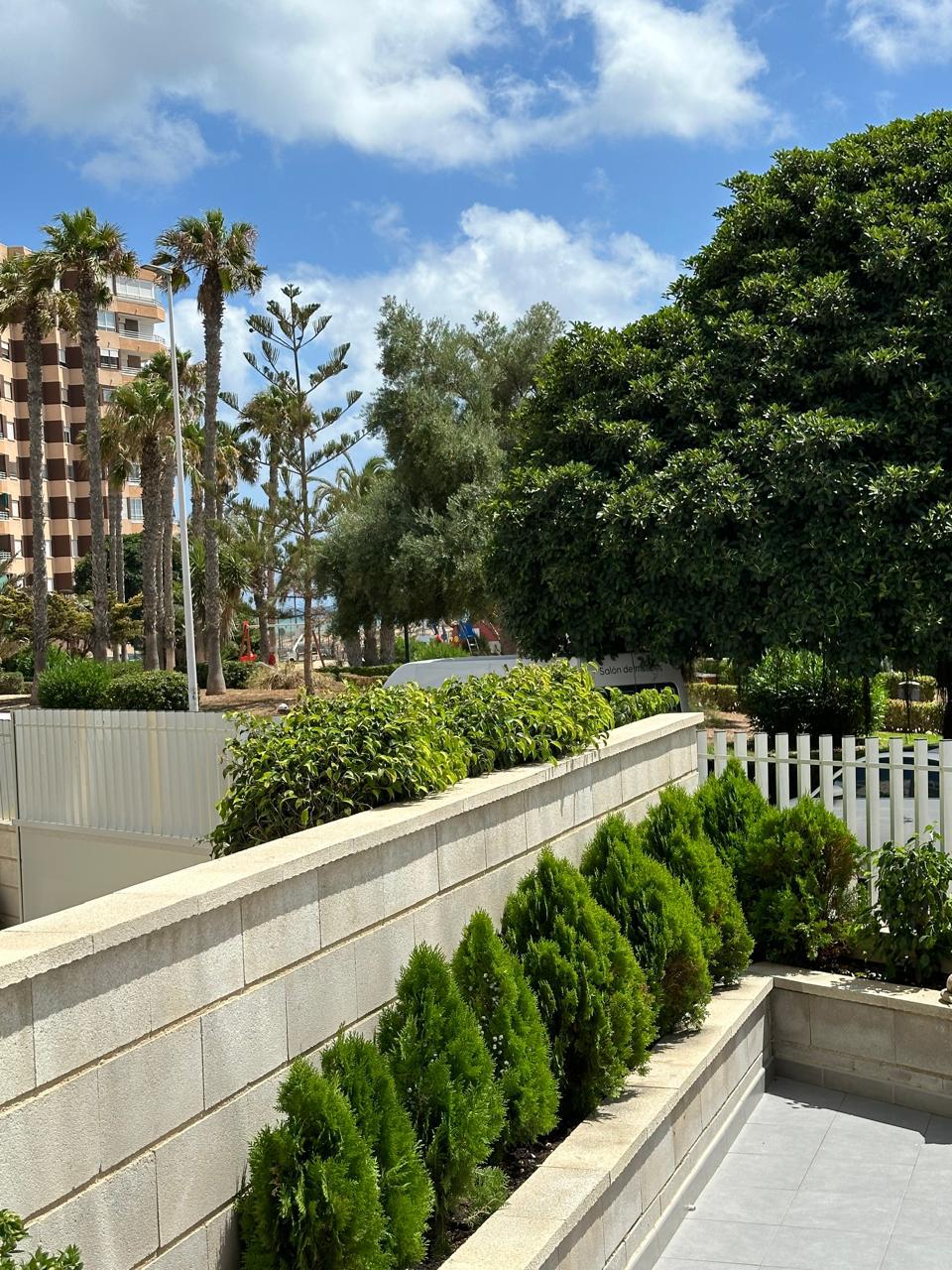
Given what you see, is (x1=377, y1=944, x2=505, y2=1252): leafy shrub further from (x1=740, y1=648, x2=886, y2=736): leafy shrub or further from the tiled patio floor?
(x1=740, y1=648, x2=886, y2=736): leafy shrub

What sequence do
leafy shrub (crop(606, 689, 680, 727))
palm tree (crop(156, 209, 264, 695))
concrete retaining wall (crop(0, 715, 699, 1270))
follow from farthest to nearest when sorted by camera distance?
1. palm tree (crop(156, 209, 264, 695))
2. leafy shrub (crop(606, 689, 680, 727))
3. concrete retaining wall (crop(0, 715, 699, 1270))

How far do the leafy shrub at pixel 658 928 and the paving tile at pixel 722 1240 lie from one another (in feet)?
2.91

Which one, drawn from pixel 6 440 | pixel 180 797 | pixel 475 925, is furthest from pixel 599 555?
pixel 6 440

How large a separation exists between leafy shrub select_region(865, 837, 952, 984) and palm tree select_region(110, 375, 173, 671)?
1503 inches

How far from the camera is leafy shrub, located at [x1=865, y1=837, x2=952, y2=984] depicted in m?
6.60

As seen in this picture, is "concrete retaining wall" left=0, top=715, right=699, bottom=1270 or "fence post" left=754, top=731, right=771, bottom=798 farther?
"fence post" left=754, top=731, right=771, bottom=798

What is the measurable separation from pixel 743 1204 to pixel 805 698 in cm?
1207

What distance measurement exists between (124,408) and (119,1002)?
44.6 meters

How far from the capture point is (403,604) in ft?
102

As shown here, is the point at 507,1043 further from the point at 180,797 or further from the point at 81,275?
the point at 81,275

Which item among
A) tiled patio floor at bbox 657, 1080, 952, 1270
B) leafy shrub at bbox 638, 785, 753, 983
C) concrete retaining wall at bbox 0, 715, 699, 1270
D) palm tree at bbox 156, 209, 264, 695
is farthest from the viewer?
palm tree at bbox 156, 209, 264, 695

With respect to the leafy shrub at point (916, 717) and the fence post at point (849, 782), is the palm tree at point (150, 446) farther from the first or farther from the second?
the fence post at point (849, 782)

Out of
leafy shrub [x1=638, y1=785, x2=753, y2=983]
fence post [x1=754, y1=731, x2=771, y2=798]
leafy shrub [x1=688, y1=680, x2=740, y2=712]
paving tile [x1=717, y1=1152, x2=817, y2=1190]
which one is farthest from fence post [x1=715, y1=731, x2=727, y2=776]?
leafy shrub [x1=688, y1=680, x2=740, y2=712]

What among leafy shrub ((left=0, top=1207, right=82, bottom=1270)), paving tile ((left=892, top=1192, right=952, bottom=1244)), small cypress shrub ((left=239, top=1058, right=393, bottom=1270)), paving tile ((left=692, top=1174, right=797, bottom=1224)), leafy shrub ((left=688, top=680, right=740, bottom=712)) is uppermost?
leafy shrub ((left=0, top=1207, right=82, bottom=1270))
